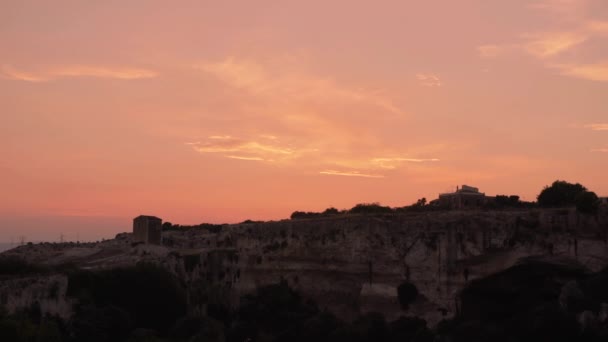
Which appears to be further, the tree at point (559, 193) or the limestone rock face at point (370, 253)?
the tree at point (559, 193)

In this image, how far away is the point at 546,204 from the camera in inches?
1375

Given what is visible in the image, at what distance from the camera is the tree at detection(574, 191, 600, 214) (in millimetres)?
30047

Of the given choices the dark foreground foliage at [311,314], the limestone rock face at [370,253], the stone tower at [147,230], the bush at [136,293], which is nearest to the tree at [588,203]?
the limestone rock face at [370,253]

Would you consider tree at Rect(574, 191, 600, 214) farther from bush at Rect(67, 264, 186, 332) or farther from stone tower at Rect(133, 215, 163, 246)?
stone tower at Rect(133, 215, 163, 246)

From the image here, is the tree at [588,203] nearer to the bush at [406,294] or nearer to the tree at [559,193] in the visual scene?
the tree at [559,193]

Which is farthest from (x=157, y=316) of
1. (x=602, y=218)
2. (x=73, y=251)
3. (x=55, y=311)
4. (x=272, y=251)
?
(x=602, y=218)

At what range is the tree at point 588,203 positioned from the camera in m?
30.0

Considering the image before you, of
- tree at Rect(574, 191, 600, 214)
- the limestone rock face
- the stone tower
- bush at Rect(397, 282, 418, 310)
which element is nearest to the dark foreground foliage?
bush at Rect(397, 282, 418, 310)

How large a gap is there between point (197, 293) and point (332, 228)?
23.4 feet

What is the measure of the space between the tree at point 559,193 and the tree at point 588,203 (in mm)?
3331

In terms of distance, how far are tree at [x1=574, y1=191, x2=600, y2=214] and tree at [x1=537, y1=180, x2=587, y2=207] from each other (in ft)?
10.9

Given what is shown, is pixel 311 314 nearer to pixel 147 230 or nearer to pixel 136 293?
pixel 136 293

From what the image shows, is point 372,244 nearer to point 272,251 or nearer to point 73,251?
point 272,251

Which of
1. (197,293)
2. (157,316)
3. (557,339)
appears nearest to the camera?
(557,339)
